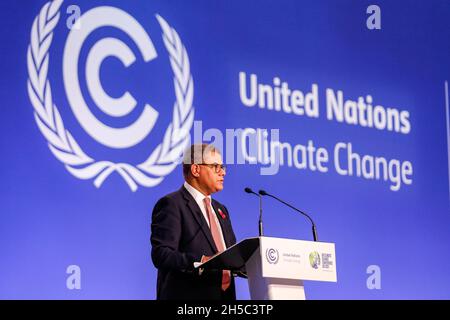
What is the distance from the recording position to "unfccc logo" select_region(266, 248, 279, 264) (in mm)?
4281

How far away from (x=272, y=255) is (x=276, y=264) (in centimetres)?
5

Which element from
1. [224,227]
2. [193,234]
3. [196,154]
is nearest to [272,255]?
[193,234]

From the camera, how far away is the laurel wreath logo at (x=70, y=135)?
5.38 metres

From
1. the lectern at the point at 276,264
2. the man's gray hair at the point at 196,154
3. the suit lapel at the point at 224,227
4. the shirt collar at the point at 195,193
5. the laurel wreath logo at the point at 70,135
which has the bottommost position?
the lectern at the point at 276,264

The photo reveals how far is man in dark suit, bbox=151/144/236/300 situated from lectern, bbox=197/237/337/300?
19 cm

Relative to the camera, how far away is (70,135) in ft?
17.9

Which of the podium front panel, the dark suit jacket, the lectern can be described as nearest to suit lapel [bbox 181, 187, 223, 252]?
the dark suit jacket

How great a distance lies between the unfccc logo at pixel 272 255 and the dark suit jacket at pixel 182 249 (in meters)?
0.42

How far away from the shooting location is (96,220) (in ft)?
18.0

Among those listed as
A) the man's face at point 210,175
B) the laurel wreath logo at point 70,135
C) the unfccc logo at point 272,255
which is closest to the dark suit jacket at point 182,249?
the man's face at point 210,175

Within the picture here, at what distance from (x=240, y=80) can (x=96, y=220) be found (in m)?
1.43

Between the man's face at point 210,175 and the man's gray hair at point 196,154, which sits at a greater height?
the man's gray hair at point 196,154

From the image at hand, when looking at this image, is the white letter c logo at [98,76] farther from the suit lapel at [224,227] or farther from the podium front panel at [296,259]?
the podium front panel at [296,259]

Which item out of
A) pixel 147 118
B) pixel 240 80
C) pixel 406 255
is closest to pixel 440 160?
pixel 406 255
